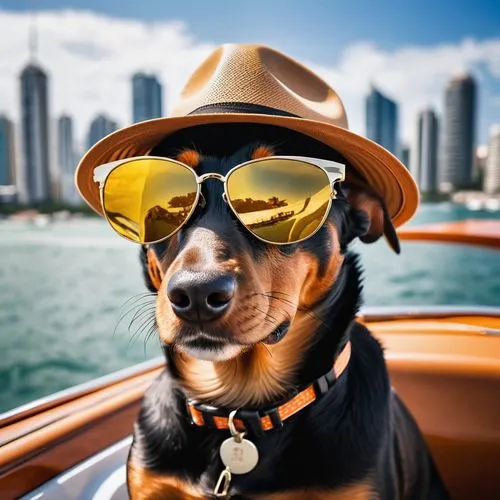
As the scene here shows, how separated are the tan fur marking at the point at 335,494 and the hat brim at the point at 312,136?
79 centimetres

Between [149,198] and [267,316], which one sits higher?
[149,198]

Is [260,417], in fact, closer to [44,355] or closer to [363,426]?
[363,426]

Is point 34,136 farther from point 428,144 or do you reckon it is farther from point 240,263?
point 240,263

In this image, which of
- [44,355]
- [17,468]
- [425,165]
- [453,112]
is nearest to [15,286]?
[44,355]

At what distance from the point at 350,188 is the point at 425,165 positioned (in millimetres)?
17381

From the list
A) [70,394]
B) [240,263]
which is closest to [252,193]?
[240,263]

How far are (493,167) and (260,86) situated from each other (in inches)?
612

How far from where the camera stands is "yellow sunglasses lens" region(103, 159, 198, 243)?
49.4 inches

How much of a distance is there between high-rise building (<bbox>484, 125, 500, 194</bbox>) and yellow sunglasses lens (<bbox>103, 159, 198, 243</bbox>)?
14.7 meters

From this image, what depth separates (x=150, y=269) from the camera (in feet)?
4.96

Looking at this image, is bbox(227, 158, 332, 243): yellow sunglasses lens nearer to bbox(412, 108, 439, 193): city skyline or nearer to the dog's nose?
the dog's nose

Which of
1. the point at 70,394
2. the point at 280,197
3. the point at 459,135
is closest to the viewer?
the point at 280,197

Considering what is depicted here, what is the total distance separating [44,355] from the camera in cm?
913

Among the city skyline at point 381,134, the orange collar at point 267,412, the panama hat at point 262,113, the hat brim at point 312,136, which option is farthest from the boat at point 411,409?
the city skyline at point 381,134
